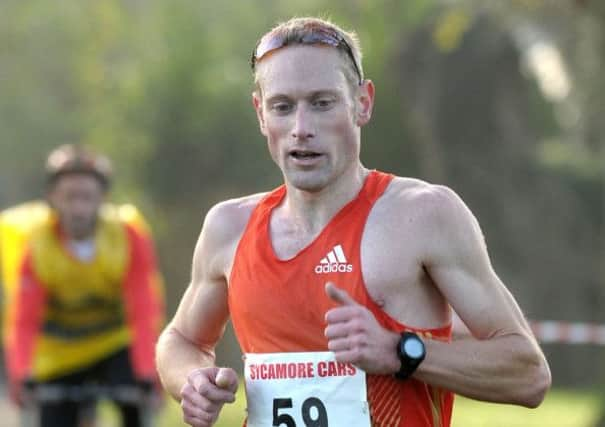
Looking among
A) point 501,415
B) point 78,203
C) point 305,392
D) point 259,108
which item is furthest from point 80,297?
point 501,415

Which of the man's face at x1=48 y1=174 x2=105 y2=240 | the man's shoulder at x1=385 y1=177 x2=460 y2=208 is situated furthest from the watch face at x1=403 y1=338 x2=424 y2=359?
the man's face at x1=48 y1=174 x2=105 y2=240

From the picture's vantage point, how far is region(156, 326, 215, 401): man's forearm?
5.11 metres

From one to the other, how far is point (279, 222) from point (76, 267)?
5282 mm

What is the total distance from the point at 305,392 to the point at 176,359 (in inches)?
25.0

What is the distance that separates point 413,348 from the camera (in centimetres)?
447

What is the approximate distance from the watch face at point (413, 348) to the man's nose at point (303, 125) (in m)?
0.64

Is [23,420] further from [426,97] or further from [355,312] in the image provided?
[426,97]

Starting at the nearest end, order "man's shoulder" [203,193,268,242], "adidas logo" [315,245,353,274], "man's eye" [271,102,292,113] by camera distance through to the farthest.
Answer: "adidas logo" [315,245,353,274] < "man's eye" [271,102,292,113] < "man's shoulder" [203,193,268,242]

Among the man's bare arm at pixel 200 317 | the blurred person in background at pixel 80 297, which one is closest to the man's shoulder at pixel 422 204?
the man's bare arm at pixel 200 317

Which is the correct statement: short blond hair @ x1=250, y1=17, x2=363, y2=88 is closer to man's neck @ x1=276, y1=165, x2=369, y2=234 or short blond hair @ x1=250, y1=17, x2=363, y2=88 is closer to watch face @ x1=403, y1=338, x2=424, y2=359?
man's neck @ x1=276, y1=165, x2=369, y2=234

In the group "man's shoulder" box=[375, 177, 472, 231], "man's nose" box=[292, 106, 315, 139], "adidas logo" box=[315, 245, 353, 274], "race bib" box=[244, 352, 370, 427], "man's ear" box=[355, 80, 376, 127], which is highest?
"man's ear" box=[355, 80, 376, 127]

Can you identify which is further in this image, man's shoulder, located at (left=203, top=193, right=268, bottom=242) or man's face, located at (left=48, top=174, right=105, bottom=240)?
man's face, located at (left=48, top=174, right=105, bottom=240)

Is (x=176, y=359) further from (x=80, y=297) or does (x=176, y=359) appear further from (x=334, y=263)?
(x=80, y=297)

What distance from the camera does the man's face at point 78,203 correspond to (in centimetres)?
1013
